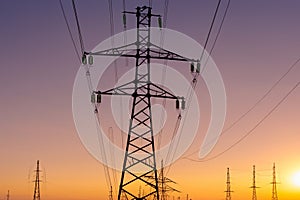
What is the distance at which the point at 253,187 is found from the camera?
95.4m

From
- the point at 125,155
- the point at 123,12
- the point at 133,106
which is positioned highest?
the point at 123,12

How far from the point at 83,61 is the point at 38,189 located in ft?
155

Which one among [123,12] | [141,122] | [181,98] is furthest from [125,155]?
[123,12]

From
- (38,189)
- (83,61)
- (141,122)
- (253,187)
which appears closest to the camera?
(83,61)

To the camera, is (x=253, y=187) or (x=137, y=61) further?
(x=253, y=187)

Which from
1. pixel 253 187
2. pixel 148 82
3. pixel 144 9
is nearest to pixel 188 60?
pixel 148 82

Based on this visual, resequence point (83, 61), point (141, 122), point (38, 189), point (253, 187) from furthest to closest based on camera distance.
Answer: point (253, 187)
point (38, 189)
point (141, 122)
point (83, 61)

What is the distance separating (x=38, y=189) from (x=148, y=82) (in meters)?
45.9

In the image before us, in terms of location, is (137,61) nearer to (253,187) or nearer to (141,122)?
(141,122)

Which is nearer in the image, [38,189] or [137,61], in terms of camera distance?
[137,61]

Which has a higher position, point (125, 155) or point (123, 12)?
point (123, 12)

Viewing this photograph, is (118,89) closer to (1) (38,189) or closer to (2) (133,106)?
(2) (133,106)

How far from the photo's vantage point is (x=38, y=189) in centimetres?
7906

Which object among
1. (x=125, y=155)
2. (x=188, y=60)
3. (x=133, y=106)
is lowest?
(x=125, y=155)
